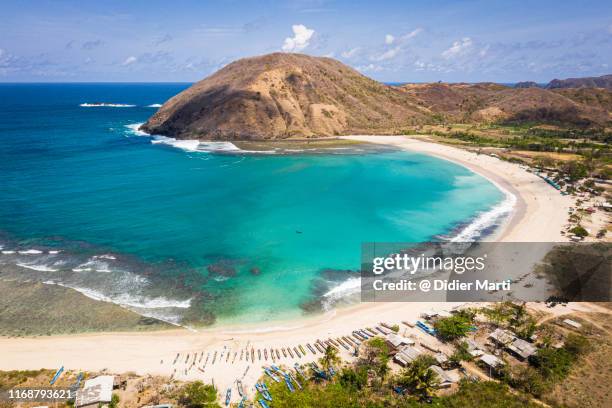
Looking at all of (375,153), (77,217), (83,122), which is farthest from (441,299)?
(83,122)

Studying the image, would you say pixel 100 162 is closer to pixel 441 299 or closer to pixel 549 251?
pixel 441 299

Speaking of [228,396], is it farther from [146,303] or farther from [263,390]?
[146,303]

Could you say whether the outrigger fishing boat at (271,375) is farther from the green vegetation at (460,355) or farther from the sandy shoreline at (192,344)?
the green vegetation at (460,355)

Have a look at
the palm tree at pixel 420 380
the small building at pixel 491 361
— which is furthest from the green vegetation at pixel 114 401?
the small building at pixel 491 361

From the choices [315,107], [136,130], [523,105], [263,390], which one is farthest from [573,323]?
[523,105]

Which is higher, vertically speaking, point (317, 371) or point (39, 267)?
point (39, 267)
